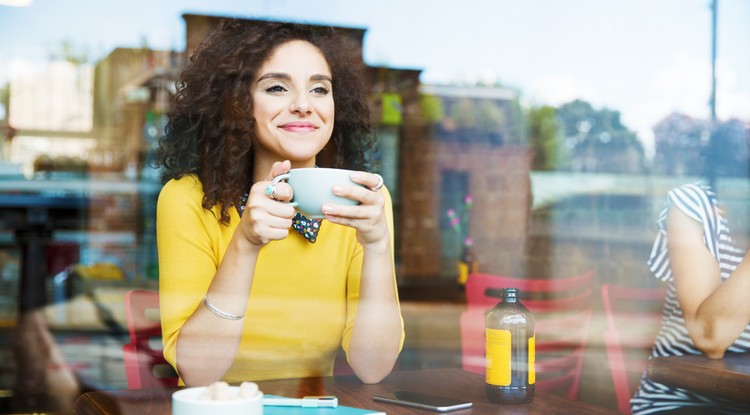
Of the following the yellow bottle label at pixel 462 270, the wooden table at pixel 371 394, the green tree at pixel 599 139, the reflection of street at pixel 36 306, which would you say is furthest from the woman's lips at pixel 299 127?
the green tree at pixel 599 139

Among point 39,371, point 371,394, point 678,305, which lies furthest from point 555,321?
point 39,371

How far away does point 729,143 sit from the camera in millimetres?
2750

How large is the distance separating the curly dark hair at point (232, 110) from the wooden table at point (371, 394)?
0.30 metres

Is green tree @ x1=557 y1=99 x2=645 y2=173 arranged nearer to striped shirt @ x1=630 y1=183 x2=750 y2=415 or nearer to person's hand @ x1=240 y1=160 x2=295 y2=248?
striped shirt @ x1=630 y1=183 x2=750 y2=415

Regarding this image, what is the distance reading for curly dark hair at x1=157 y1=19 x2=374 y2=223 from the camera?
1405 millimetres

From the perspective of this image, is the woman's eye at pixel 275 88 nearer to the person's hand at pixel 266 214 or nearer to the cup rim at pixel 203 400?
the person's hand at pixel 266 214

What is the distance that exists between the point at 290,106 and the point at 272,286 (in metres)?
0.32

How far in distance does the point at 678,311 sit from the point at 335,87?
0.90m

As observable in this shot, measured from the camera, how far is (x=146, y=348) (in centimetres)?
155

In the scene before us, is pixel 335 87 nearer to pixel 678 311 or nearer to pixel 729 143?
pixel 678 311

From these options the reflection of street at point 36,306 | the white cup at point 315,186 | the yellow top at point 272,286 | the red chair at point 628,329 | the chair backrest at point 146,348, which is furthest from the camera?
the reflection of street at point 36,306

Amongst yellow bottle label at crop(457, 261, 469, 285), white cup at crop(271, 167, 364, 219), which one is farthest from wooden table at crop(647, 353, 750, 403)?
yellow bottle label at crop(457, 261, 469, 285)

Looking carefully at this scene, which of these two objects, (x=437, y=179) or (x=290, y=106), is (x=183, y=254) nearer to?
(x=290, y=106)

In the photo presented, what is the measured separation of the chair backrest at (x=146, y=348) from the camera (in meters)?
1.47
